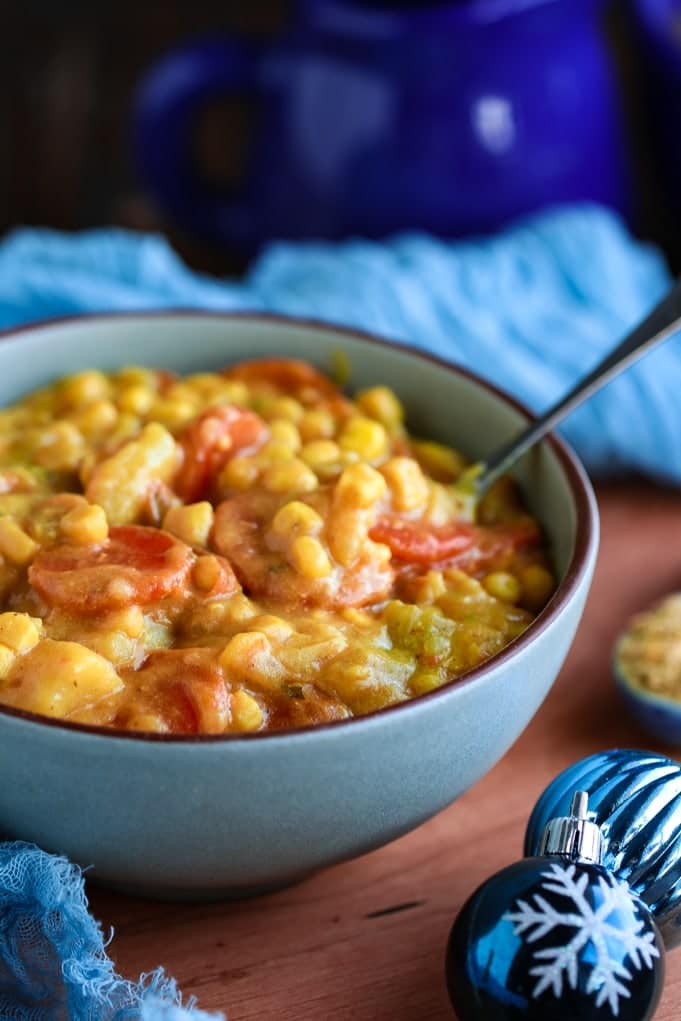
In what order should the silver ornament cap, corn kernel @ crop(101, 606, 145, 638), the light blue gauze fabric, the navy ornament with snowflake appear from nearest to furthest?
the navy ornament with snowflake
the silver ornament cap
corn kernel @ crop(101, 606, 145, 638)
the light blue gauze fabric

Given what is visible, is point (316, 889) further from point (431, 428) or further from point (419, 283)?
point (419, 283)

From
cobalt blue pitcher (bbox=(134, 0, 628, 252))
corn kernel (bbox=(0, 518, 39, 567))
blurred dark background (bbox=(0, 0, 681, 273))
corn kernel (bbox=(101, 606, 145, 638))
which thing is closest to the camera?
corn kernel (bbox=(101, 606, 145, 638))

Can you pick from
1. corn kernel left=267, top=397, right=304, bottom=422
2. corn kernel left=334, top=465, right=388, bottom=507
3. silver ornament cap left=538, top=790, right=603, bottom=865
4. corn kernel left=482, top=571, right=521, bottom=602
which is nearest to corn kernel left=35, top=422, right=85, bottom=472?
corn kernel left=267, top=397, right=304, bottom=422

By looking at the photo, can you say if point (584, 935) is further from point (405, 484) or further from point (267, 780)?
point (405, 484)

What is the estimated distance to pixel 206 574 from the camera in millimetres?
1857

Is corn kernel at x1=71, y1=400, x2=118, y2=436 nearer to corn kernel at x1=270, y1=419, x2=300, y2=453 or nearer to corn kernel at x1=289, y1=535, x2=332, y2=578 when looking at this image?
corn kernel at x1=270, y1=419, x2=300, y2=453

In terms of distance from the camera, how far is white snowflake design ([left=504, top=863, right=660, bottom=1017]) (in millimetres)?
1490

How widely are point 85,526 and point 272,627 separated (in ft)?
1.01

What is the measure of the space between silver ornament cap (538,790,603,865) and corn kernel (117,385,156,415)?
0.98 m

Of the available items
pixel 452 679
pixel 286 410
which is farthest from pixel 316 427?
pixel 452 679

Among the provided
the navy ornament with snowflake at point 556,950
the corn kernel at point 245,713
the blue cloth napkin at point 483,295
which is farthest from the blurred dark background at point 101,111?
the navy ornament with snowflake at point 556,950

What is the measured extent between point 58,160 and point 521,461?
9.67 ft

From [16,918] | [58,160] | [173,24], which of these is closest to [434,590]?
[16,918]

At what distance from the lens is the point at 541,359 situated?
2992 mm
